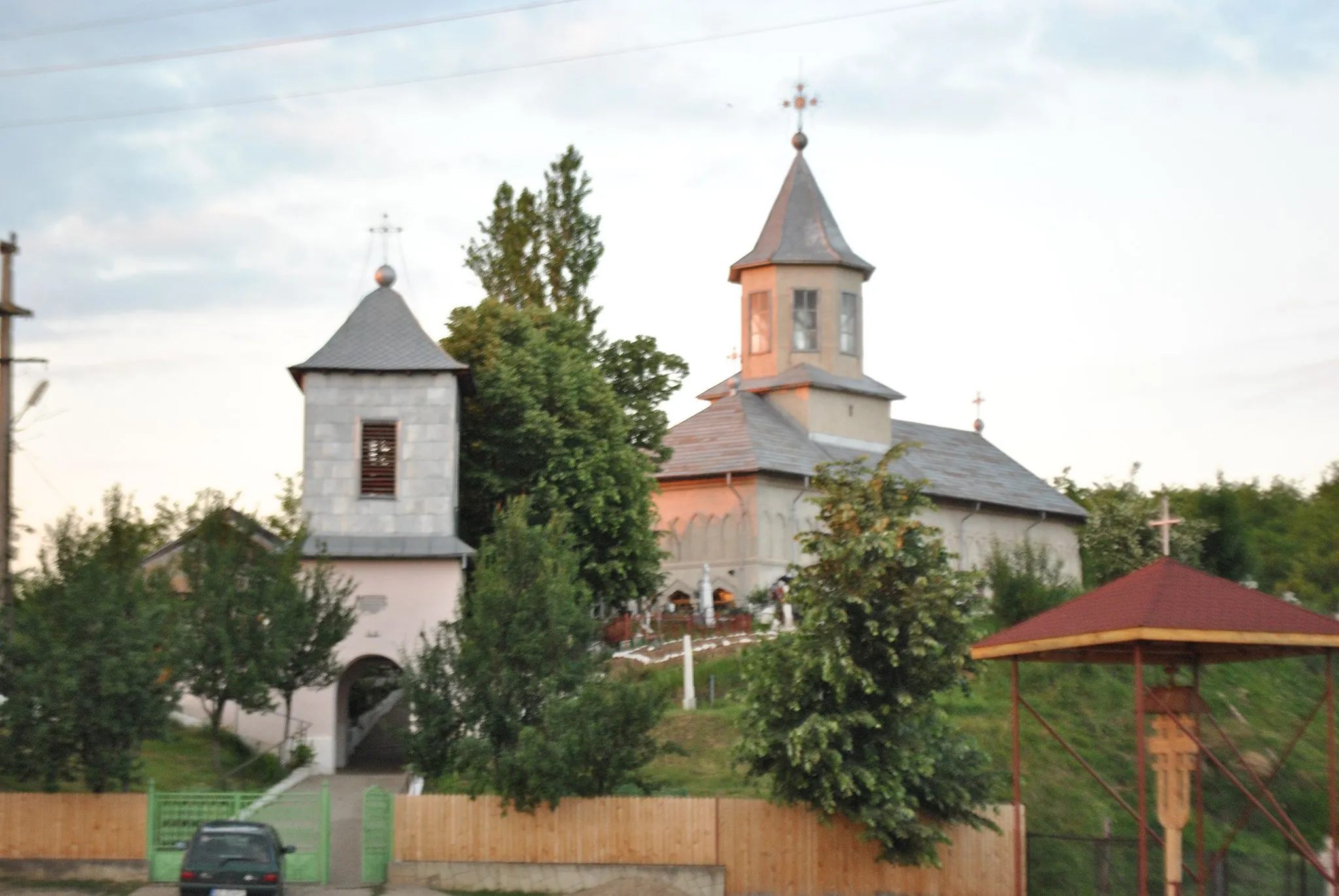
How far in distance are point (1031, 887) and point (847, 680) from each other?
5045 mm

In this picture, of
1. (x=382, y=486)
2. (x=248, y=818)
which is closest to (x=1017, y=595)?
(x=382, y=486)

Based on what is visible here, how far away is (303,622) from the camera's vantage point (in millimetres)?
36406

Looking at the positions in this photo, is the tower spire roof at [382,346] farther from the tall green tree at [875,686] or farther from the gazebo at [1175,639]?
the gazebo at [1175,639]

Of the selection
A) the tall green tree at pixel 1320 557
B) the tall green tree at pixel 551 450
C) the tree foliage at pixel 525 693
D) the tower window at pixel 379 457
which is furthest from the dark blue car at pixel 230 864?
the tall green tree at pixel 1320 557

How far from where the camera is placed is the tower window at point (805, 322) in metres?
62.7

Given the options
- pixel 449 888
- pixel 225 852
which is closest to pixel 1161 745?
pixel 449 888

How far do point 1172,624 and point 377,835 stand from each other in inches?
498

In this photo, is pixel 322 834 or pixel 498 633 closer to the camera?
pixel 322 834

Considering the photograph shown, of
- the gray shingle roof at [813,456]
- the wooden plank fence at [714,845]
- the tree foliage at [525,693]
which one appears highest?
the gray shingle roof at [813,456]

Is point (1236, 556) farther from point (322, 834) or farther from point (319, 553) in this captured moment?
point (322, 834)

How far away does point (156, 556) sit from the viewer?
41.1 metres

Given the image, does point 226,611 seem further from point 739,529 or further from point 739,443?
point 739,443

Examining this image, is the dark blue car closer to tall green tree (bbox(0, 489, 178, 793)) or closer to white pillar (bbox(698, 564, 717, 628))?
A: tall green tree (bbox(0, 489, 178, 793))

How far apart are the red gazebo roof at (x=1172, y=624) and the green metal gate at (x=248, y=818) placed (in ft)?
34.7
